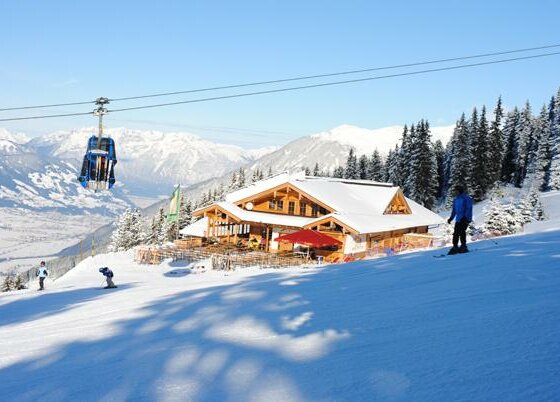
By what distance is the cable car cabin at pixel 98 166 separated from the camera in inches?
864

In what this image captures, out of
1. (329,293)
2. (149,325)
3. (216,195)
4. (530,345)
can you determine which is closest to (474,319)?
(530,345)

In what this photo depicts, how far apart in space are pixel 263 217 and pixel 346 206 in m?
6.64

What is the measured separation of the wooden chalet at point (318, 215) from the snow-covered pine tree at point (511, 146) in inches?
1745

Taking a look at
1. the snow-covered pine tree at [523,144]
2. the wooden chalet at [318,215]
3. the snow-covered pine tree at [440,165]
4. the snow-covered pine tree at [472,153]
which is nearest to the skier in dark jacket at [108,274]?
the wooden chalet at [318,215]

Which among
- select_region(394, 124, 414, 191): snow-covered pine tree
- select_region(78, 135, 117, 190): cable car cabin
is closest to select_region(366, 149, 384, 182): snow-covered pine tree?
select_region(394, 124, 414, 191): snow-covered pine tree

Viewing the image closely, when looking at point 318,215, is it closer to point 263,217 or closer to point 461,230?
point 263,217

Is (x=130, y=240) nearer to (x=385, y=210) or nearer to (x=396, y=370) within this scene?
(x=385, y=210)

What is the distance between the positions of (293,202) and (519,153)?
55098 millimetres

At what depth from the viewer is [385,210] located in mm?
39344

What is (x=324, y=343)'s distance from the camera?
6156mm

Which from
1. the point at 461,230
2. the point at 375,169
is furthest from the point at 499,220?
the point at 375,169

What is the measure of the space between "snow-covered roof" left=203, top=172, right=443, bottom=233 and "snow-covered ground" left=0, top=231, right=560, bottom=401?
21.9 meters

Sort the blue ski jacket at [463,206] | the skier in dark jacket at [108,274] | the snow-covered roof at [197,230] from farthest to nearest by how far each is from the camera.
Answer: the snow-covered roof at [197,230] → the skier in dark jacket at [108,274] → the blue ski jacket at [463,206]

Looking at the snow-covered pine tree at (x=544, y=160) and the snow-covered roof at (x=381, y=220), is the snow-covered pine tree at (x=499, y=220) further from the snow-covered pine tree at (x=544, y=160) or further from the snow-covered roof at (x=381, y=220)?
the snow-covered pine tree at (x=544, y=160)
